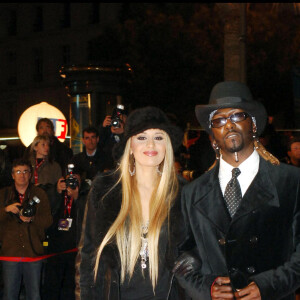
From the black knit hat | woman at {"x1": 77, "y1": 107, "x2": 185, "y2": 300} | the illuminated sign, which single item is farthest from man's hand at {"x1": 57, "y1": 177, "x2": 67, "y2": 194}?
the illuminated sign

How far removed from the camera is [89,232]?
4.25m

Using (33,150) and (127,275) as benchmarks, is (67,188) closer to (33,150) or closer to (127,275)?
(33,150)

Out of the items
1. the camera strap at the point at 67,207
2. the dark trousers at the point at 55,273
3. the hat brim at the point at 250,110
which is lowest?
the dark trousers at the point at 55,273

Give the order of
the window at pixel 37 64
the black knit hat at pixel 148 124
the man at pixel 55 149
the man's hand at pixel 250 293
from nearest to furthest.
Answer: the man's hand at pixel 250 293 → the black knit hat at pixel 148 124 → the man at pixel 55 149 → the window at pixel 37 64

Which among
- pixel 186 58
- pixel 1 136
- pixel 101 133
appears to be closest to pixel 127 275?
pixel 101 133

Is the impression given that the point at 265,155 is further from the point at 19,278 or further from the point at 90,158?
the point at 90,158

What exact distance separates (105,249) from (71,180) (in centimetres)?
308

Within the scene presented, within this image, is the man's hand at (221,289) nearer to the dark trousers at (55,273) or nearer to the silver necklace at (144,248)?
the silver necklace at (144,248)

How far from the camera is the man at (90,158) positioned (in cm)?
840

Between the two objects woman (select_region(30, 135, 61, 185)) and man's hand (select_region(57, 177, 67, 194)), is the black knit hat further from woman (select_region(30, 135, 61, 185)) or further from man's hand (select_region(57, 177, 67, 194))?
woman (select_region(30, 135, 61, 185))

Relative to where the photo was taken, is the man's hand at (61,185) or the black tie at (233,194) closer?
the black tie at (233,194)

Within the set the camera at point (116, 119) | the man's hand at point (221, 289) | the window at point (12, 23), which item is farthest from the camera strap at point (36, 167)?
the window at point (12, 23)

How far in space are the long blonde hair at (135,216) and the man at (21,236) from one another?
9.03 feet

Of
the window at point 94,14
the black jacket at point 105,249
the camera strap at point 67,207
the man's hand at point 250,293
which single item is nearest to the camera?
the man's hand at point 250,293
